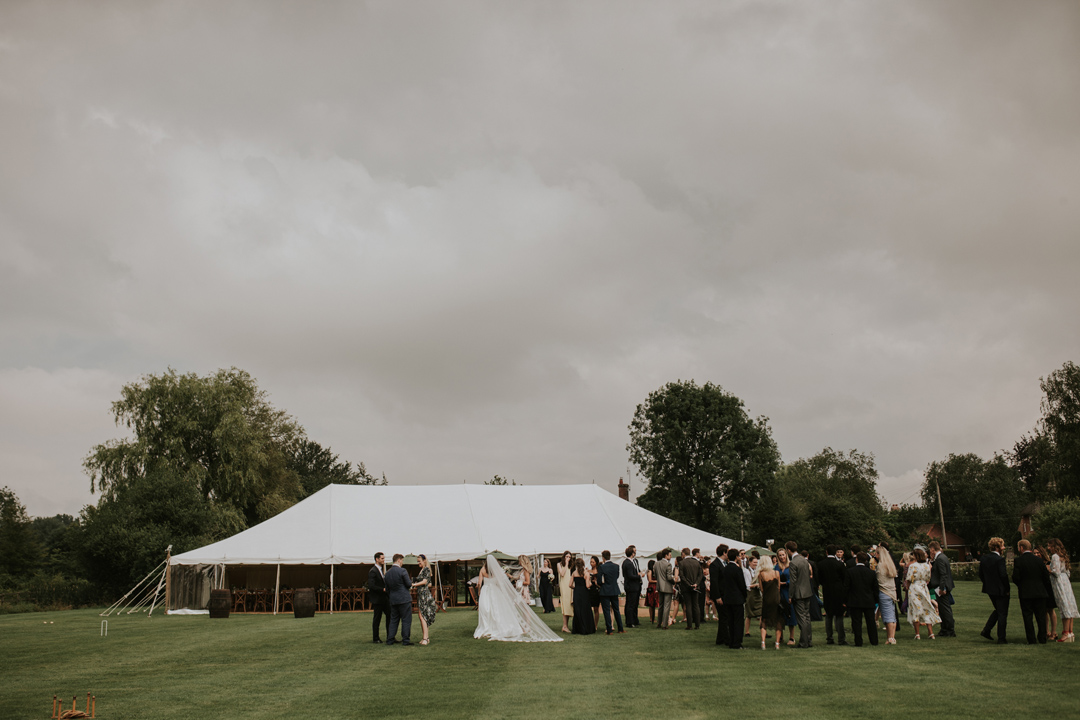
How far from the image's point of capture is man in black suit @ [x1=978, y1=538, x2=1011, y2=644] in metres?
11.2

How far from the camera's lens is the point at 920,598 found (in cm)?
1272

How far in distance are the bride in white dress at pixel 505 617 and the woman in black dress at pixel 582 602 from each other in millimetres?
645

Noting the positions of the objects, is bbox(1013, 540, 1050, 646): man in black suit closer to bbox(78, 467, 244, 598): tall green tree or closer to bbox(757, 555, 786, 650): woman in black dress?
bbox(757, 555, 786, 650): woman in black dress

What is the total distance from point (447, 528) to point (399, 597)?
47.8ft

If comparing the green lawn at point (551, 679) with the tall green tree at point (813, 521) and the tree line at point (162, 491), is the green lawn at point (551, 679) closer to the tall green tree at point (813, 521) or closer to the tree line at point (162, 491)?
the tree line at point (162, 491)

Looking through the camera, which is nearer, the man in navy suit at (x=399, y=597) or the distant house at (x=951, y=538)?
the man in navy suit at (x=399, y=597)

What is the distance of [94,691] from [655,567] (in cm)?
1079

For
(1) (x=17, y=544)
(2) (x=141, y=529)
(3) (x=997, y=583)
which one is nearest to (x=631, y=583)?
(3) (x=997, y=583)

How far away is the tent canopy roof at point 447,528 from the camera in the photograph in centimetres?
2562

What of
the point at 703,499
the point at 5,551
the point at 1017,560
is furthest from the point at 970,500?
the point at 5,551

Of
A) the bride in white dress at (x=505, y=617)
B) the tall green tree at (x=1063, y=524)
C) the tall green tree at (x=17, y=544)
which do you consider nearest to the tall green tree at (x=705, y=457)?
the tall green tree at (x=1063, y=524)

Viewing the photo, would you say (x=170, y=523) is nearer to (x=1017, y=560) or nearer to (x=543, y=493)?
(x=543, y=493)

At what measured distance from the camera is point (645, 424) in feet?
151

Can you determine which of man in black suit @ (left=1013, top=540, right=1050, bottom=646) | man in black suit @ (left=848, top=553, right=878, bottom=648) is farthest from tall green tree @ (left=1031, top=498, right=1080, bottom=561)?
man in black suit @ (left=848, top=553, right=878, bottom=648)
